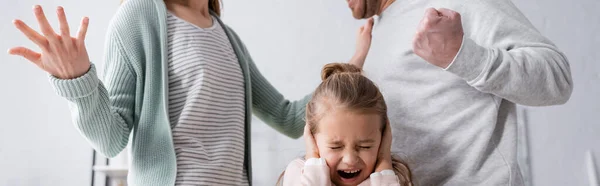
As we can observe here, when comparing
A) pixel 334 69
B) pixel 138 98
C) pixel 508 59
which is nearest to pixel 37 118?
pixel 138 98

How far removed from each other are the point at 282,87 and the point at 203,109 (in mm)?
1622

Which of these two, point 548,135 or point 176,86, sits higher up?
point 176,86

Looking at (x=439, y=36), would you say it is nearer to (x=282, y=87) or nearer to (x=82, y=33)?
(x=82, y=33)

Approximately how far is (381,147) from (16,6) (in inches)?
106

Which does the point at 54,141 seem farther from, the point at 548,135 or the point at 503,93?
the point at 503,93

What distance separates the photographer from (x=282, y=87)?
2742 millimetres

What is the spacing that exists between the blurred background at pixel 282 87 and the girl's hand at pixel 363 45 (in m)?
1.25

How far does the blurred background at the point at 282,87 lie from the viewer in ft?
8.59

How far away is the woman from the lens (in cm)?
106

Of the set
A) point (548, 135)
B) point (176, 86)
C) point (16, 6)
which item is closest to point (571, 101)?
point (548, 135)

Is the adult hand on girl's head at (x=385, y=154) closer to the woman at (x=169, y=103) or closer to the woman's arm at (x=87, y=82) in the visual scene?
the woman at (x=169, y=103)

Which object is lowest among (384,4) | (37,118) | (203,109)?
(37,118)

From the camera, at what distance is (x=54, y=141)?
2.94 meters

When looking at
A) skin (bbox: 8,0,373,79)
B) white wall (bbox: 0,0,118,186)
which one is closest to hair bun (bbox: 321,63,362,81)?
skin (bbox: 8,0,373,79)
